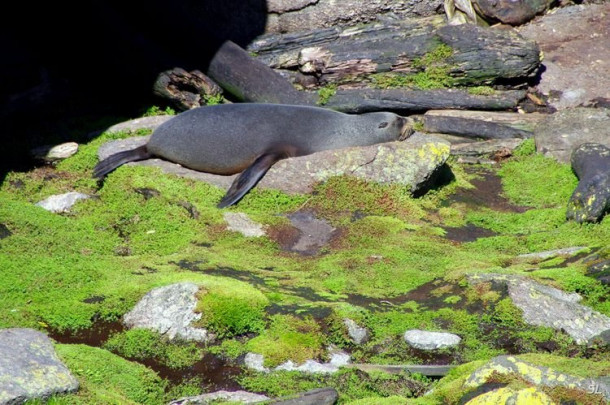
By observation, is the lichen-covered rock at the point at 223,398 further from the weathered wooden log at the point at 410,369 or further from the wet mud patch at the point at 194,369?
the weathered wooden log at the point at 410,369

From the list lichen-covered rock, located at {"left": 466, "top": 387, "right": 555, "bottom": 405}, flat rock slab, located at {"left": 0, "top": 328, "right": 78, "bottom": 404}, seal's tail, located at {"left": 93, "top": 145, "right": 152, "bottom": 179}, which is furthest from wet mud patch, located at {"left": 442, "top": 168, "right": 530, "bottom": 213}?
lichen-covered rock, located at {"left": 466, "top": 387, "right": 555, "bottom": 405}

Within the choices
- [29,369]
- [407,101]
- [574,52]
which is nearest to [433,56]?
[407,101]

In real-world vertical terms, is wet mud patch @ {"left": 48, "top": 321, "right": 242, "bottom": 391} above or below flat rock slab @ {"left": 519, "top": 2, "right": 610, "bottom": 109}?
above


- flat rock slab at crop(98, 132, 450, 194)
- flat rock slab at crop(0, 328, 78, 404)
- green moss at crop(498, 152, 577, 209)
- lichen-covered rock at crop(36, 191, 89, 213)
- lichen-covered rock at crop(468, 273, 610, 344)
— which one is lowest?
green moss at crop(498, 152, 577, 209)

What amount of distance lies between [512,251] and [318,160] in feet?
8.68

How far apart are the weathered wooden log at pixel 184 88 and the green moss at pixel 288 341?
6.93 meters

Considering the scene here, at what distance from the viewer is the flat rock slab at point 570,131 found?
1193 cm

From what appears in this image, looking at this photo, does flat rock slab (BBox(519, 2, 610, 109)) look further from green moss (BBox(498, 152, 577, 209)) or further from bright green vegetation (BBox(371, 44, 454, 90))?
green moss (BBox(498, 152, 577, 209))

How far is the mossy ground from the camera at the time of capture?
6289 millimetres

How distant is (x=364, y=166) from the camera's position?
10430mm

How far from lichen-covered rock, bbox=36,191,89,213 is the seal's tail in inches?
28.7

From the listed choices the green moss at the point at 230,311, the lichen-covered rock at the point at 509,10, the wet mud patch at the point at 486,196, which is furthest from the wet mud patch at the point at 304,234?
the lichen-covered rock at the point at 509,10

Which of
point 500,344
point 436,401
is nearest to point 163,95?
point 500,344

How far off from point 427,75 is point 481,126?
1.42 meters
